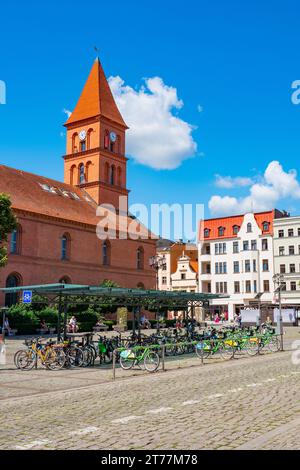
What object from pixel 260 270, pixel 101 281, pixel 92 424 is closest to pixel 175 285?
pixel 260 270

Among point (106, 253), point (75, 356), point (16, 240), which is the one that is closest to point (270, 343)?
point (75, 356)

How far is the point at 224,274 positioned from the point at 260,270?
5818 mm

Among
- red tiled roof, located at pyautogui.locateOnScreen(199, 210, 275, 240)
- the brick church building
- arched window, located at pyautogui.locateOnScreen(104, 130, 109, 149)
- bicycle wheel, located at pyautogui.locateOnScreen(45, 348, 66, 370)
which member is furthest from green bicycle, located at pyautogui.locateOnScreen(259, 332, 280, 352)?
arched window, located at pyautogui.locateOnScreen(104, 130, 109, 149)

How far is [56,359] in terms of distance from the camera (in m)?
18.4

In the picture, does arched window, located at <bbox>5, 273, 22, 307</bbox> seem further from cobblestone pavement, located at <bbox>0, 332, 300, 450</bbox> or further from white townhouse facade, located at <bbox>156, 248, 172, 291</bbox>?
white townhouse facade, located at <bbox>156, 248, 172, 291</bbox>

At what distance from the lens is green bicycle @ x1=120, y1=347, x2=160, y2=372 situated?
18.2 meters

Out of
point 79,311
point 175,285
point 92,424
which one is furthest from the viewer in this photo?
point 175,285

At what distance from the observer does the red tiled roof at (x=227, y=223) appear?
71688 mm

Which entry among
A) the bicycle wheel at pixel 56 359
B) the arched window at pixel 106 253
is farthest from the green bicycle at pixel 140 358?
the arched window at pixel 106 253

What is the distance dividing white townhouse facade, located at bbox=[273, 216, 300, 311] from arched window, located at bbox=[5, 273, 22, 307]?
36.1 metres

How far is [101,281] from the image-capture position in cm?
5903

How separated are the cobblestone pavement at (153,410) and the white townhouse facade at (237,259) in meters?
54.1

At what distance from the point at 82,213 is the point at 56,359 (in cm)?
4201
